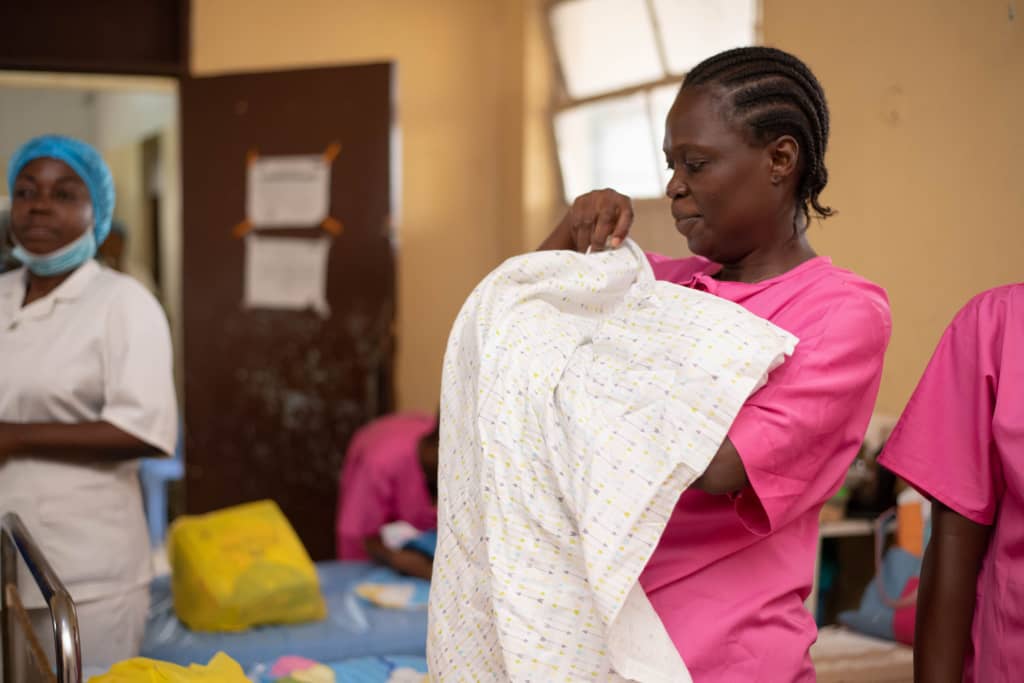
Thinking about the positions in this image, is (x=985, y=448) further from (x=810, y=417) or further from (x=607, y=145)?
(x=607, y=145)

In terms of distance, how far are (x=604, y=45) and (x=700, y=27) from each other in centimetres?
109

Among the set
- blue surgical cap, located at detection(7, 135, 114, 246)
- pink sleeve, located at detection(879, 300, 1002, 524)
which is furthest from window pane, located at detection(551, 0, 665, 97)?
pink sleeve, located at detection(879, 300, 1002, 524)

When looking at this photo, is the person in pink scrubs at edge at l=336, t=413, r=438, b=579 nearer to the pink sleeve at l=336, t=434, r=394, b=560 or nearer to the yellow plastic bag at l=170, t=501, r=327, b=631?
the pink sleeve at l=336, t=434, r=394, b=560

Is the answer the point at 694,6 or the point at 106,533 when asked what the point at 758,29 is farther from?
the point at 106,533

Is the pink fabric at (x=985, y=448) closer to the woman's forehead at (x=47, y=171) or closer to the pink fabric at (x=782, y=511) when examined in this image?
the pink fabric at (x=782, y=511)

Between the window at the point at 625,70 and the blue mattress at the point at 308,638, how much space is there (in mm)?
1439

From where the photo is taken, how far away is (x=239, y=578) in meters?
3.25

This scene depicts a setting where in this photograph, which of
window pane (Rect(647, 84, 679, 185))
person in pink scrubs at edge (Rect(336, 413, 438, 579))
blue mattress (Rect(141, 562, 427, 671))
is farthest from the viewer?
person in pink scrubs at edge (Rect(336, 413, 438, 579))

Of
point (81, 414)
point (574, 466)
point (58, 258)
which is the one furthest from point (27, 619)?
point (574, 466)

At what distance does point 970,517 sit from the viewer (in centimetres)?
144

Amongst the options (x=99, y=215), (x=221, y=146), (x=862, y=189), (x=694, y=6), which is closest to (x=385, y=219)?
(x=221, y=146)

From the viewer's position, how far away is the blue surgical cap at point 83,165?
2.66m

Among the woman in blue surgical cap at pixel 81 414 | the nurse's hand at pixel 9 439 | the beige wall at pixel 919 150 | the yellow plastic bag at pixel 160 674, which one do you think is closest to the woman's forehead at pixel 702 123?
the beige wall at pixel 919 150

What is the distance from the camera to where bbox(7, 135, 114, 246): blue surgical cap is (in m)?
2.66
